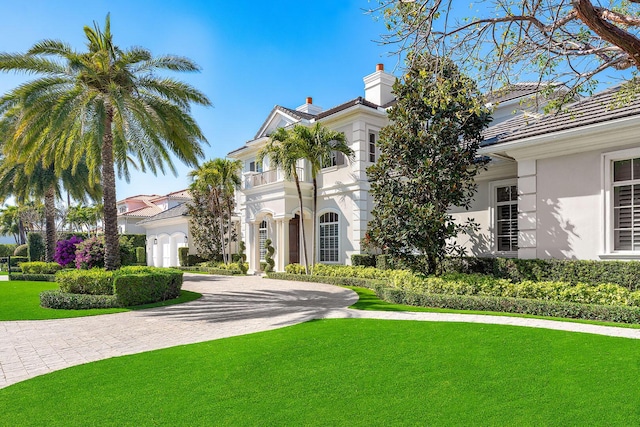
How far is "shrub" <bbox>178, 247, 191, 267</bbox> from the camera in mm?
31642

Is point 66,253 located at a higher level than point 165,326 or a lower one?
higher

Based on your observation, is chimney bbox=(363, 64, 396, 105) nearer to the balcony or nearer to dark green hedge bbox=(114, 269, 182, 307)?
the balcony

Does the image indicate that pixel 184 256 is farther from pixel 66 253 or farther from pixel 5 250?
pixel 5 250

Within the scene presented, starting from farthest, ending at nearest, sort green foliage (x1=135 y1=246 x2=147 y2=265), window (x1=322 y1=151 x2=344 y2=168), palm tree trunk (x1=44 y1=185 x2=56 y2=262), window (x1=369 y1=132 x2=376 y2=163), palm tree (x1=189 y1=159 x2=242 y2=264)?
green foliage (x1=135 y1=246 x2=147 y2=265) < palm tree (x1=189 y1=159 x2=242 y2=264) < palm tree trunk (x1=44 y1=185 x2=56 y2=262) < window (x1=322 y1=151 x2=344 y2=168) < window (x1=369 y1=132 x2=376 y2=163)

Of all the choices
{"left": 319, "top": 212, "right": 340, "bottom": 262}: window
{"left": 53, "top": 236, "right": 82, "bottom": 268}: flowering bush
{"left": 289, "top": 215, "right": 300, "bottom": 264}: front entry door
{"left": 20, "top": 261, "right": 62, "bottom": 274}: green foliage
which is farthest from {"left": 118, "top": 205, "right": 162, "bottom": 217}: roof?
{"left": 319, "top": 212, "right": 340, "bottom": 262}: window

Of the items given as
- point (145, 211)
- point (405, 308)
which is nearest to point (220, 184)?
point (405, 308)

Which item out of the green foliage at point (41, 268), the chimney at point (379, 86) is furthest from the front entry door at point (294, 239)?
the green foliage at point (41, 268)

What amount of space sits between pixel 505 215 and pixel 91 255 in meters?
16.2

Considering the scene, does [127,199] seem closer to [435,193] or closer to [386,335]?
[435,193]

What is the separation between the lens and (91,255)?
57.5 feet

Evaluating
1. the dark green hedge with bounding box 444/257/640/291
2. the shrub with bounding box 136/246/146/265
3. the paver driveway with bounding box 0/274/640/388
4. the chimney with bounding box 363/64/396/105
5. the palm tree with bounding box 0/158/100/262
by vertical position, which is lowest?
the shrub with bounding box 136/246/146/265

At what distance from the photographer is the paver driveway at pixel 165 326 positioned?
284 inches

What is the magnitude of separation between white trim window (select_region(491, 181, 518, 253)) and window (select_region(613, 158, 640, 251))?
3.36 meters

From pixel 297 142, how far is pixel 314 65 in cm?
700
